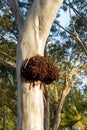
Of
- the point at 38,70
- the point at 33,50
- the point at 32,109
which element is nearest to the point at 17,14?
the point at 33,50

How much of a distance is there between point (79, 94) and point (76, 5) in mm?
9692

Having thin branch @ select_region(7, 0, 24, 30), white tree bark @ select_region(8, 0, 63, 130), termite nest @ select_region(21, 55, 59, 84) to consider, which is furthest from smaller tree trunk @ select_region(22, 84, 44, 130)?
thin branch @ select_region(7, 0, 24, 30)

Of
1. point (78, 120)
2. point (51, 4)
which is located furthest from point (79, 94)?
point (51, 4)

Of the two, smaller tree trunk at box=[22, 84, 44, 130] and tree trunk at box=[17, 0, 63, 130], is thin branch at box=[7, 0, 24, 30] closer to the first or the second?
tree trunk at box=[17, 0, 63, 130]

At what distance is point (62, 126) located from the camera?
2578 cm

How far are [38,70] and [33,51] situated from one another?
33 centimetres

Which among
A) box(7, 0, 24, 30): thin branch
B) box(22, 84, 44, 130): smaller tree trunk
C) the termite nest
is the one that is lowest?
box(22, 84, 44, 130): smaller tree trunk

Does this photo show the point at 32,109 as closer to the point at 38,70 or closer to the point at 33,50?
the point at 38,70

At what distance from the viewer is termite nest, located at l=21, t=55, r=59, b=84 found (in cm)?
431

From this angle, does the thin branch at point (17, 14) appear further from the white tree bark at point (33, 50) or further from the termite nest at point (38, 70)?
the termite nest at point (38, 70)

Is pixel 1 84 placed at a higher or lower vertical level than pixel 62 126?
higher

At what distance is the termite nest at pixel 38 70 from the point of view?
4309 mm

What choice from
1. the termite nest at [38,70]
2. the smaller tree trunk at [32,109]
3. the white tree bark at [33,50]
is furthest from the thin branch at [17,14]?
the smaller tree trunk at [32,109]

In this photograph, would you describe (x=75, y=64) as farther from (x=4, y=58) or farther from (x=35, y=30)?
(x=35, y=30)
